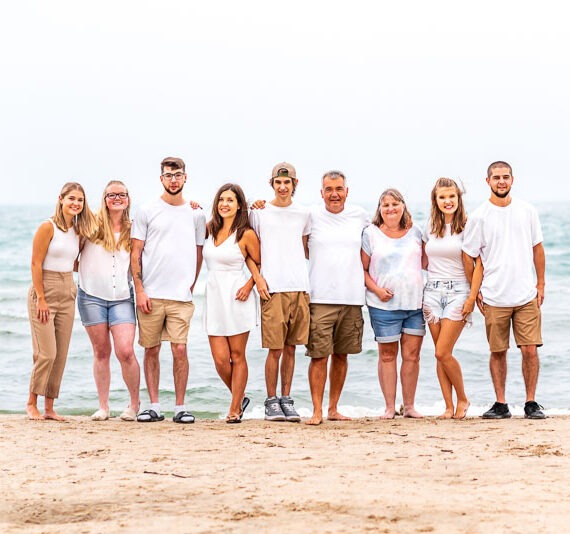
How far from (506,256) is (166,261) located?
2482 millimetres

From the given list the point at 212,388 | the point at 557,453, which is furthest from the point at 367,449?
the point at 212,388

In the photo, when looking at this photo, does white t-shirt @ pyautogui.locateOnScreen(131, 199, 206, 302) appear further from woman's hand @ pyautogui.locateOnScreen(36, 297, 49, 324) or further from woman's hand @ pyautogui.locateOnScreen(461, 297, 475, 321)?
woman's hand @ pyautogui.locateOnScreen(461, 297, 475, 321)

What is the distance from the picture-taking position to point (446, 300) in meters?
6.96

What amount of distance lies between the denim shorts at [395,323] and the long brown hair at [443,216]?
655 millimetres

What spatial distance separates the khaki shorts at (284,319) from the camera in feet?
22.2

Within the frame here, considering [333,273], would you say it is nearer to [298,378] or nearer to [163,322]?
[163,322]

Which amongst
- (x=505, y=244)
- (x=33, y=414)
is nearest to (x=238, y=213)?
(x=505, y=244)

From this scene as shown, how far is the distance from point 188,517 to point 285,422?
272 centimetres

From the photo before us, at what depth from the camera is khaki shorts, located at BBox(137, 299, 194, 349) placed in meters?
6.97

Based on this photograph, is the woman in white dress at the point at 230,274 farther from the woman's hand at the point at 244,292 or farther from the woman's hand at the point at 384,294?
the woman's hand at the point at 384,294

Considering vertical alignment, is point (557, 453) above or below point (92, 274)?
below

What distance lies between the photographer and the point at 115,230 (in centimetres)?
708

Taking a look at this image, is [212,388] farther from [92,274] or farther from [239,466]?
[239,466]

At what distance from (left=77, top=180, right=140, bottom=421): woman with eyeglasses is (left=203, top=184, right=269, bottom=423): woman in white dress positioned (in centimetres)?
65
